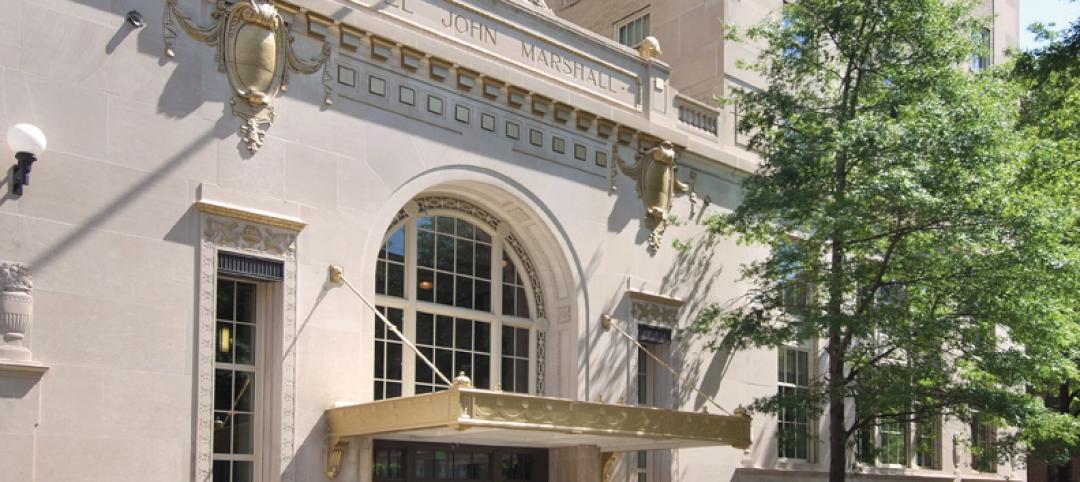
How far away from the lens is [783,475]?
2481cm

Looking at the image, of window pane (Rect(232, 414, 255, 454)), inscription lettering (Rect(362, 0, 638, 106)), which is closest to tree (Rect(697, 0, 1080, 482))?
inscription lettering (Rect(362, 0, 638, 106))

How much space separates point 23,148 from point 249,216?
10.6 ft

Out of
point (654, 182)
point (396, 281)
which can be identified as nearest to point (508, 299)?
point (396, 281)

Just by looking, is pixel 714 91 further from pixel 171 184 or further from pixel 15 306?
pixel 15 306

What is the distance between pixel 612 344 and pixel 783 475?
18.8 ft

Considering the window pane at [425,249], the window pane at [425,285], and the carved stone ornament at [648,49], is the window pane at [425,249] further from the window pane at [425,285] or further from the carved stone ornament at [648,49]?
the carved stone ornament at [648,49]

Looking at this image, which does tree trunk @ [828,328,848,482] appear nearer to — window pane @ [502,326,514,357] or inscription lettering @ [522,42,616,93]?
window pane @ [502,326,514,357]

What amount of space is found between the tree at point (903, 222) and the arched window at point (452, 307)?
3772 millimetres

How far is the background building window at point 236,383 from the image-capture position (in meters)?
16.2

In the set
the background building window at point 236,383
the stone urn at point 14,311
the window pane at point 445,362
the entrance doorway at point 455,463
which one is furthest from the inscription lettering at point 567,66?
the stone urn at point 14,311

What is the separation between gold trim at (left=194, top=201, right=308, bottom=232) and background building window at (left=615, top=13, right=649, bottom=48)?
14657mm

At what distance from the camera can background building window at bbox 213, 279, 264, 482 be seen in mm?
16250

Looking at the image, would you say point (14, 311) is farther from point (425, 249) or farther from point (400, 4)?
point (400, 4)

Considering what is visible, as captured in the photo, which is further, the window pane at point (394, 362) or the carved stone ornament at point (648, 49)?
the carved stone ornament at point (648, 49)
